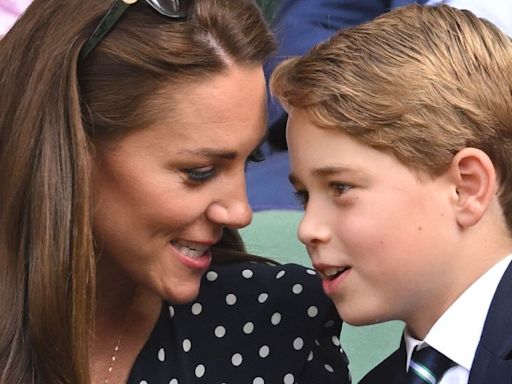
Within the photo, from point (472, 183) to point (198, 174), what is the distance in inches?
17.0

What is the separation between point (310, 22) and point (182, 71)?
3.44ft

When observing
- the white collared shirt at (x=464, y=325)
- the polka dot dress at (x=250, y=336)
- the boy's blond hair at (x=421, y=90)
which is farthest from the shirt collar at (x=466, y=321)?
the polka dot dress at (x=250, y=336)

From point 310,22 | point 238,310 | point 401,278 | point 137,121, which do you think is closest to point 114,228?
point 137,121

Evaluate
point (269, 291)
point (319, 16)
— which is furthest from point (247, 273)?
point (319, 16)

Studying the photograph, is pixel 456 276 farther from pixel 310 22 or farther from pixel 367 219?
pixel 310 22

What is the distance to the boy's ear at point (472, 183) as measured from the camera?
6.02 feet

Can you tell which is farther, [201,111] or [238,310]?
[238,310]

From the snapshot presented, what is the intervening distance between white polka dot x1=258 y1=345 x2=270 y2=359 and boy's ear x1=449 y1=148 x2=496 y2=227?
19.1 inches

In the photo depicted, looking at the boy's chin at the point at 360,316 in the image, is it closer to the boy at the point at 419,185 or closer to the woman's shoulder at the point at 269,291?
the boy at the point at 419,185

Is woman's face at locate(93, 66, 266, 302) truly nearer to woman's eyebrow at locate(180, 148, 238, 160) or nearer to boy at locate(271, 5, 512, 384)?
woman's eyebrow at locate(180, 148, 238, 160)

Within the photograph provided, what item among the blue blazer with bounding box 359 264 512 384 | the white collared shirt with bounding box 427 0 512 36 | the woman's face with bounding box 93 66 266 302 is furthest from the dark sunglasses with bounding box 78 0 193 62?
the white collared shirt with bounding box 427 0 512 36

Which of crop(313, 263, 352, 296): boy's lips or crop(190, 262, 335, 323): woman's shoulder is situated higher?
crop(313, 263, 352, 296): boy's lips

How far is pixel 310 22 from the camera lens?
2.94 m

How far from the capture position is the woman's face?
75.8 inches
